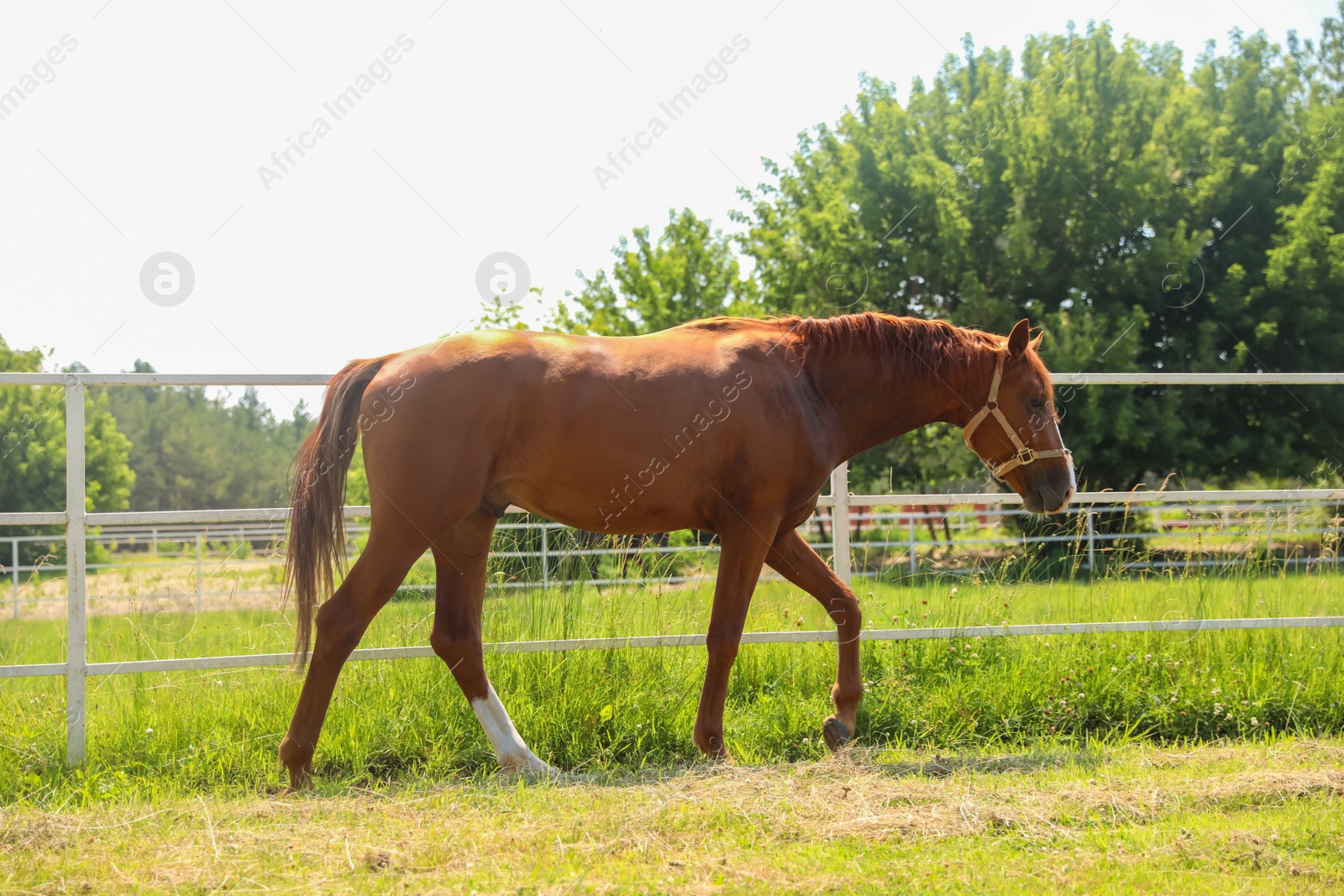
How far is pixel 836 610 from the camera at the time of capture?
4.55 meters

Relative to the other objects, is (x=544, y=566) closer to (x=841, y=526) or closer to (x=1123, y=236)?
(x=841, y=526)

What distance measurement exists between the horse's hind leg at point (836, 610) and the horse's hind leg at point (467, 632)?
140 cm

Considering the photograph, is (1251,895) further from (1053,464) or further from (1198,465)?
(1198,465)

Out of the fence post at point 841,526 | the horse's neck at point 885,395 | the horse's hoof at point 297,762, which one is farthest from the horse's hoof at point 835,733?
the horse's hoof at point 297,762

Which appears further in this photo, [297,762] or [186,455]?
[186,455]

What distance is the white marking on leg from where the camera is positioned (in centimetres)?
404

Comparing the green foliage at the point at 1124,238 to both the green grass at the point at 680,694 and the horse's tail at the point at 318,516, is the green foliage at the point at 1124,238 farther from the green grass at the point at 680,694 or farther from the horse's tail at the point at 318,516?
the horse's tail at the point at 318,516

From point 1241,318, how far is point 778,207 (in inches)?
475

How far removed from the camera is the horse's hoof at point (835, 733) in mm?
4398

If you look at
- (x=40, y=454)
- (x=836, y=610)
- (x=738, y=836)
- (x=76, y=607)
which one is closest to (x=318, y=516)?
(x=76, y=607)

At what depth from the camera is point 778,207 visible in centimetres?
2614

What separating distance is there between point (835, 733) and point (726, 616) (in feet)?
2.66

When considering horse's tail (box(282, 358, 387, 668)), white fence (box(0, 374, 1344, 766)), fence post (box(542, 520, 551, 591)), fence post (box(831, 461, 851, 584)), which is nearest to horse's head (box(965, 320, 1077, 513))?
white fence (box(0, 374, 1344, 766))

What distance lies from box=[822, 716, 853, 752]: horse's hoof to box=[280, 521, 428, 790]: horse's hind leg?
2087 mm
